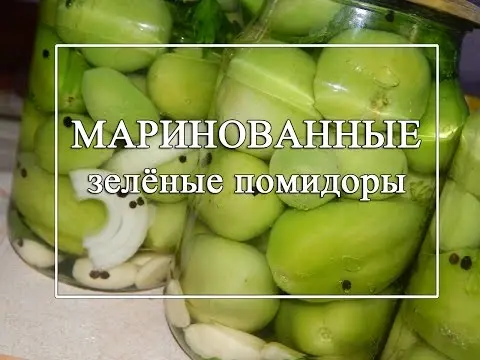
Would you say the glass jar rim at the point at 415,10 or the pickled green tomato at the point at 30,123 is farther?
the pickled green tomato at the point at 30,123

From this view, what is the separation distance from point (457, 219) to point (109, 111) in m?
0.20

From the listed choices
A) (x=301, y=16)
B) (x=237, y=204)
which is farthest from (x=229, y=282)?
(x=301, y=16)

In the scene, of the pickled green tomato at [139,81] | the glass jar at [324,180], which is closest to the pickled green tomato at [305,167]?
the glass jar at [324,180]

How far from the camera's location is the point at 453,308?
1.26 ft

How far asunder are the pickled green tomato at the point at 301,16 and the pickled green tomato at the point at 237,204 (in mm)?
70

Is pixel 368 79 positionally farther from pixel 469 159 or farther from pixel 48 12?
pixel 48 12

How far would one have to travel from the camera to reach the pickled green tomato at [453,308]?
38 centimetres

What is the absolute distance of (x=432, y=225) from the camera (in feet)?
1.36

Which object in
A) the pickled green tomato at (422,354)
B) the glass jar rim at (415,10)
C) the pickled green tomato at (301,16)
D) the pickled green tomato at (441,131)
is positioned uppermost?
the glass jar rim at (415,10)

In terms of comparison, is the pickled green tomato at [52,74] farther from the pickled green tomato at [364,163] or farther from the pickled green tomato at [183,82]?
the pickled green tomato at [364,163]

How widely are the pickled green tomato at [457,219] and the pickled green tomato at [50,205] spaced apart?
0.65 feet

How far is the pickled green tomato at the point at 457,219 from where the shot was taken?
0.39 meters

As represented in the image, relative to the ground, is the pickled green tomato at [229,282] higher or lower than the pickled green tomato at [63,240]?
higher

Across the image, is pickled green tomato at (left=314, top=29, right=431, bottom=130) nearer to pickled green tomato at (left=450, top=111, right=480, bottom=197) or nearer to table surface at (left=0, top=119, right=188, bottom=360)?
pickled green tomato at (left=450, top=111, right=480, bottom=197)
